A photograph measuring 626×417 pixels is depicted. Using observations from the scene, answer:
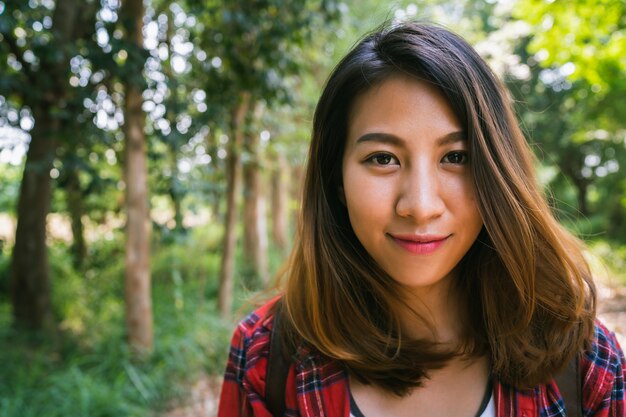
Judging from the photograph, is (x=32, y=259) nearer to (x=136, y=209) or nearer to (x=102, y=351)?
(x=102, y=351)

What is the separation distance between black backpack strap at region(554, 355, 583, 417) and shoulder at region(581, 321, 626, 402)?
0.05 ft

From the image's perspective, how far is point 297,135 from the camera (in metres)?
7.81

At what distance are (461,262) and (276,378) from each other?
1.88 ft

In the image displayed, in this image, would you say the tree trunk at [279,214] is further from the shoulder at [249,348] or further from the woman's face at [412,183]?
the woman's face at [412,183]

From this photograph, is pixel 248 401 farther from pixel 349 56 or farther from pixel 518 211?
pixel 349 56

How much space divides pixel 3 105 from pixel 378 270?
3.81 m

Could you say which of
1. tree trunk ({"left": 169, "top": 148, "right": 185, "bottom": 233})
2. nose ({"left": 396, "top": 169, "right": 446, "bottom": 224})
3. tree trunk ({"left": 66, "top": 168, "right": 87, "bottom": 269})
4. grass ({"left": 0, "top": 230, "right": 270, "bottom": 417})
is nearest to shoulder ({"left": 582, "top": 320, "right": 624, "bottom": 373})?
nose ({"left": 396, "top": 169, "right": 446, "bottom": 224})

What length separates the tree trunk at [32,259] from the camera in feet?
16.1

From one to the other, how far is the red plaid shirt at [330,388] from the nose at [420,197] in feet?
1.49

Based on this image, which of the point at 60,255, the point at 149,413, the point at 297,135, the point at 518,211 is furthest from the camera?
the point at 297,135

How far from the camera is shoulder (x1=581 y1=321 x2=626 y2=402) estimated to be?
114cm

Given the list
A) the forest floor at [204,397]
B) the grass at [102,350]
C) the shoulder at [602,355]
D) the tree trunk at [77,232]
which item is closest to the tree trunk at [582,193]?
the forest floor at [204,397]

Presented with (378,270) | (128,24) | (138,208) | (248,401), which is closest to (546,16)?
(128,24)

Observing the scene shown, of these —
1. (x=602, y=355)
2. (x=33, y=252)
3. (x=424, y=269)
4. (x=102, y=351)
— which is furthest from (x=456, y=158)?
(x=33, y=252)
